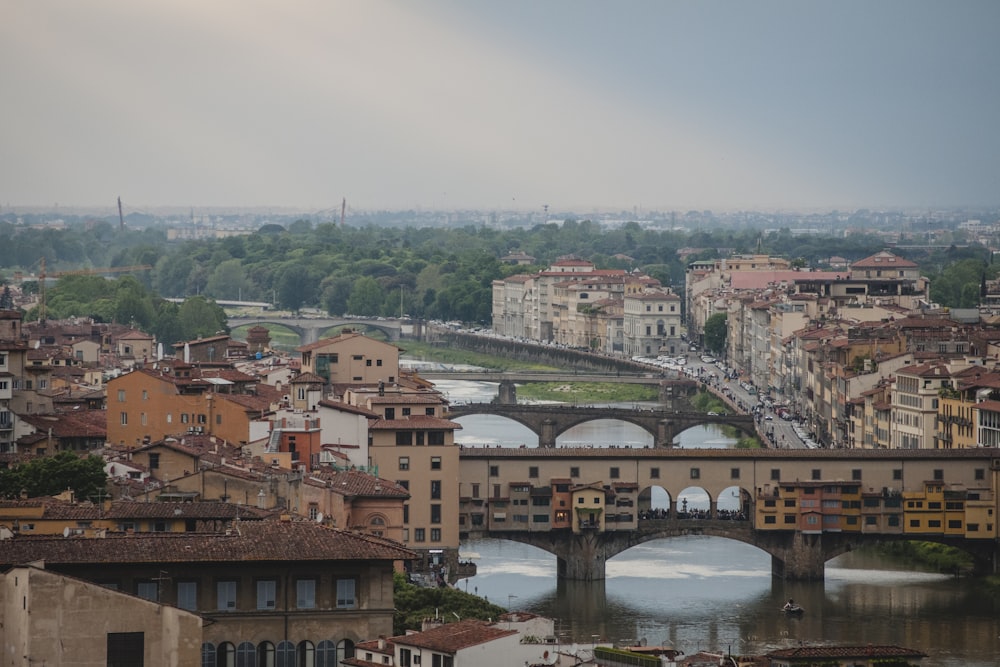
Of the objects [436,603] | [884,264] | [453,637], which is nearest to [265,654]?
[453,637]

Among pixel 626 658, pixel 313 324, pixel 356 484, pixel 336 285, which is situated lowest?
pixel 336 285

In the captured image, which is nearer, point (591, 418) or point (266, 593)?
point (266, 593)

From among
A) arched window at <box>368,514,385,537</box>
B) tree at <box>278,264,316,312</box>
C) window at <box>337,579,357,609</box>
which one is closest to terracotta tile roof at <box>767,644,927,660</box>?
window at <box>337,579,357,609</box>

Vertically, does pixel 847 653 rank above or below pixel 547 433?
above

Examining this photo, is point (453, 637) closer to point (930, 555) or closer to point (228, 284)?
point (930, 555)

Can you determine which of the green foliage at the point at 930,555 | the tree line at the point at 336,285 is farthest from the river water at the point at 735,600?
the tree line at the point at 336,285

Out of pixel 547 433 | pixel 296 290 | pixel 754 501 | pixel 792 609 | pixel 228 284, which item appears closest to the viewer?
pixel 792 609

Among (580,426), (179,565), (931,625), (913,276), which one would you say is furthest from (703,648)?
(913,276)
